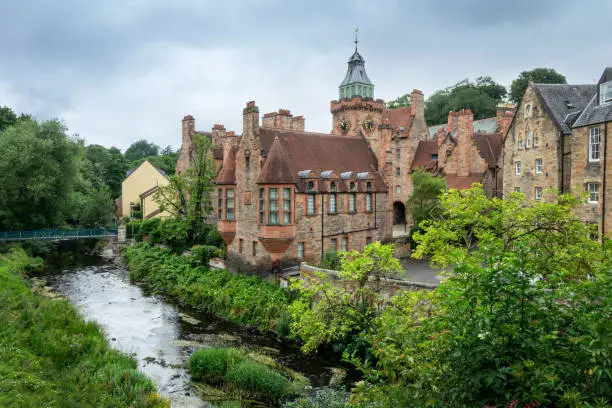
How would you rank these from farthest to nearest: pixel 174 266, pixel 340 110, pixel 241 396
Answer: pixel 340 110, pixel 174 266, pixel 241 396

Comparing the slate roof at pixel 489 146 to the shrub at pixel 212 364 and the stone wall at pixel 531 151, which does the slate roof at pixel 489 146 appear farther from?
the shrub at pixel 212 364

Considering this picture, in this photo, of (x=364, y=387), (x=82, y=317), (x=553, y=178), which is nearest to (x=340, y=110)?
(x=553, y=178)

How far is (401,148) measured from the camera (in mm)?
44531

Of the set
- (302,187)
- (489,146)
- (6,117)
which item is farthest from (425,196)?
(6,117)

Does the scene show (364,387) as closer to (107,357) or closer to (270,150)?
(107,357)

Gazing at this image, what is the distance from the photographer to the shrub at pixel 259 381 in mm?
15617

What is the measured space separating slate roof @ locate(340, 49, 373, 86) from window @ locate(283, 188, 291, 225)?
16238 mm

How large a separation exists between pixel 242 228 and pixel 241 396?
13.8 metres

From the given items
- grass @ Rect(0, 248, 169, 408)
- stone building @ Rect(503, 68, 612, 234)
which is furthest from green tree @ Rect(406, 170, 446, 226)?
grass @ Rect(0, 248, 169, 408)

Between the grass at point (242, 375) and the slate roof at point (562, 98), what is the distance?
23038mm

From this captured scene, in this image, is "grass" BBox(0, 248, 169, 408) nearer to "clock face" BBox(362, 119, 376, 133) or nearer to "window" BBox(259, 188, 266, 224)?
"window" BBox(259, 188, 266, 224)

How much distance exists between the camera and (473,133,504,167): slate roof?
3802 cm

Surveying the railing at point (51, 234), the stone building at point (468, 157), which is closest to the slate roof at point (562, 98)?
the stone building at point (468, 157)

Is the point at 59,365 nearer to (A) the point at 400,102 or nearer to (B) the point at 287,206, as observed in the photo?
(B) the point at 287,206
